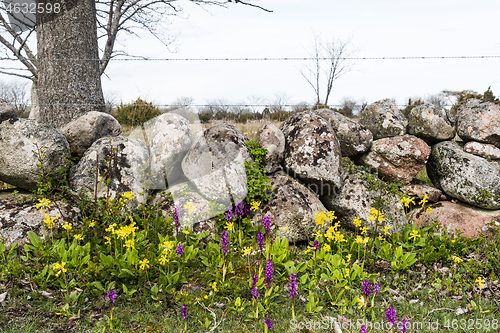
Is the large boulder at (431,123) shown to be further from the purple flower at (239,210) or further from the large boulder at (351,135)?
the purple flower at (239,210)

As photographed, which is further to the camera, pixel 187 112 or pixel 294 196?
pixel 187 112

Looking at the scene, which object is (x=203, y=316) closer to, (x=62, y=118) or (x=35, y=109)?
(x=62, y=118)

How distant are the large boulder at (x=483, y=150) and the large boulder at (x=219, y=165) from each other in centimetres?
382

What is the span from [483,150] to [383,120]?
1718mm

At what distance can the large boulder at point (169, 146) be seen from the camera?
4852 mm

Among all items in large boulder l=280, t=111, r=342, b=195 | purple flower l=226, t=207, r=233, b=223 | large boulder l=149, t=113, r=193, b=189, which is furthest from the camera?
large boulder l=280, t=111, r=342, b=195

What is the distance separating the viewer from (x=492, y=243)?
438 centimetres

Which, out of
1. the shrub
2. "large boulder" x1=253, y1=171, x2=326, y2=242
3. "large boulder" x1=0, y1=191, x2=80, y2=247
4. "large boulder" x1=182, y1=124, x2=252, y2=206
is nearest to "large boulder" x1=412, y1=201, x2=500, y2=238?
"large boulder" x1=253, y1=171, x2=326, y2=242

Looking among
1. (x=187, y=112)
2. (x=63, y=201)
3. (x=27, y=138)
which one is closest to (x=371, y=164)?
(x=187, y=112)

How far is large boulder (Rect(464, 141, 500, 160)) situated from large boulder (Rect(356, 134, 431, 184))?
674mm

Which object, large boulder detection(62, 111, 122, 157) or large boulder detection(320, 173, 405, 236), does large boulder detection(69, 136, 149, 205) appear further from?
large boulder detection(320, 173, 405, 236)

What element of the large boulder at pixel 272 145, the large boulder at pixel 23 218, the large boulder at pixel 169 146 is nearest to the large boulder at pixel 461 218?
the large boulder at pixel 272 145

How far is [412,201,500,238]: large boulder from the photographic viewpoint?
525 cm

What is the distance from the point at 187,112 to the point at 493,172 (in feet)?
17.4
